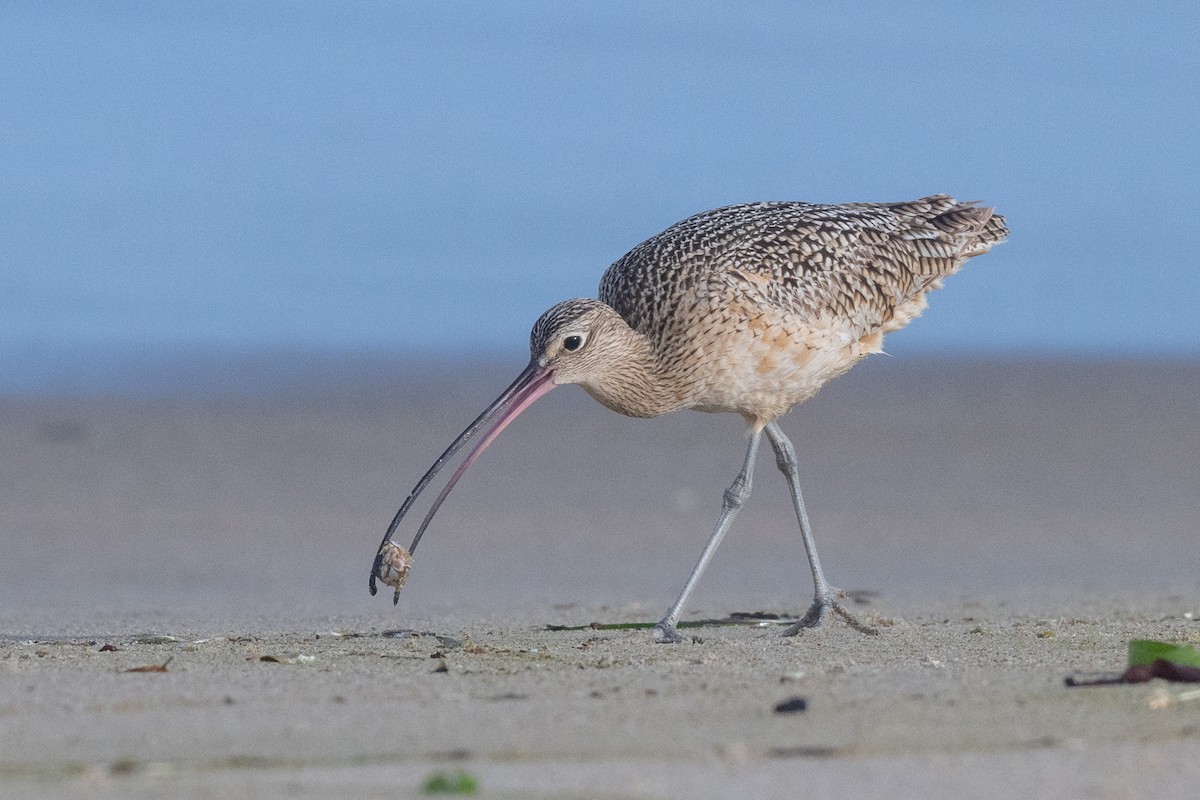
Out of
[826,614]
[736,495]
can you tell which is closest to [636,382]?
[736,495]

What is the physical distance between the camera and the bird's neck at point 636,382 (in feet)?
24.4

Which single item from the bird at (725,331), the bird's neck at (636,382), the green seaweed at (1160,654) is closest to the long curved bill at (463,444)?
the bird at (725,331)

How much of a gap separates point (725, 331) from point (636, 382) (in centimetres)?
42

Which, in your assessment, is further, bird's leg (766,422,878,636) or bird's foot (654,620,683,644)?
bird's leg (766,422,878,636)

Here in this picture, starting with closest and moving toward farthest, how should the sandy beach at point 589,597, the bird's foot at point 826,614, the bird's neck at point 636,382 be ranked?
1. the sandy beach at point 589,597
2. the bird's foot at point 826,614
3. the bird's neck at point 636,382

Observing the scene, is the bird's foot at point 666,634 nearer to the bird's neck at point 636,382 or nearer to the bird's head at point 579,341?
the bird's neck at point 636,382

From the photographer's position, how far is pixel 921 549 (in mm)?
12375

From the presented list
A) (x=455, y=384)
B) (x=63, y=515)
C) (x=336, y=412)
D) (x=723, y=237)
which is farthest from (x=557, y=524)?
(x=455, y=384)

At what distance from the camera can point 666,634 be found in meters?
7.02

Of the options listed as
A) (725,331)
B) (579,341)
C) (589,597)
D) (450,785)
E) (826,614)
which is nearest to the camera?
(450,785)

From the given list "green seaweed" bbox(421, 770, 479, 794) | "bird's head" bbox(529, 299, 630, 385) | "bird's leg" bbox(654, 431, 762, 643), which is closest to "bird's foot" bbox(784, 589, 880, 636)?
"bird's leg" bbox(654, 431, 762, 643)

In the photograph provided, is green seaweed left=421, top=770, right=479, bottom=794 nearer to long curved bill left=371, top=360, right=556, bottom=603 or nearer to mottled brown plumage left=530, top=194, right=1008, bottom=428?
long curved bill left=371, top=360, right=556, bottom=603

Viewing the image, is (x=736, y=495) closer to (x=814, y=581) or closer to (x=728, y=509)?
(x=728, y=509)

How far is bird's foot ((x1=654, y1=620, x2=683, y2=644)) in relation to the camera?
6922 mm
